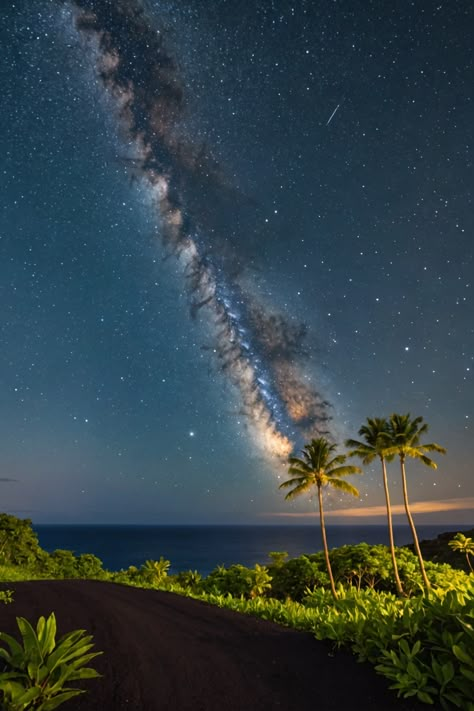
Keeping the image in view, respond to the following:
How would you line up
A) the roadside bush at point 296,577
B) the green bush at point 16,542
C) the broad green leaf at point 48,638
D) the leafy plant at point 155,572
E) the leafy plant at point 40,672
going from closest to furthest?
1. the leafy plant at point 40,672
2. the broad green leaf at point 48,638
3. the leafy plant at point 155,572
4. the green bush at point 16,542
5. the roadside bush at point 296,577

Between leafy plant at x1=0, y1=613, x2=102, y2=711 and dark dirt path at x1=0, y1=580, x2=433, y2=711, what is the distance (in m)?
0.33

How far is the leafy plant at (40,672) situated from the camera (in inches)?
210

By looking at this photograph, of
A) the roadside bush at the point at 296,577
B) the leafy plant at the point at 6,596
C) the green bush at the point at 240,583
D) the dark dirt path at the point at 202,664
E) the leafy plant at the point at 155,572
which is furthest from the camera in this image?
the roadside bush at the point at 296,577

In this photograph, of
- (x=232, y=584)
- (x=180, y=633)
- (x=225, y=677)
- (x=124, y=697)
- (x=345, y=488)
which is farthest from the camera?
(x=345, y=488)

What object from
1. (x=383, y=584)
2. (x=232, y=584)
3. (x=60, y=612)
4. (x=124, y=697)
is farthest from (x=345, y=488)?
(x=124, y=697)

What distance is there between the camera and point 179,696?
6.28 metres

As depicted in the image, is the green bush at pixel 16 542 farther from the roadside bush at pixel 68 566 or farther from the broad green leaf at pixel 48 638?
the broad green leaf at pixel 48 638

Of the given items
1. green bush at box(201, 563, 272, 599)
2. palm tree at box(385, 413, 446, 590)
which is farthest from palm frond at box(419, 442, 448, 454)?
green bush at box(201, 563, 272, 599)

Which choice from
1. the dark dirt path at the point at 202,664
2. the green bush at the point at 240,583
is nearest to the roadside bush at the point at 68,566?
the green bush at the point at 240,583

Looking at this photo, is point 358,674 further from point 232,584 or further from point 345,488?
point 345,488

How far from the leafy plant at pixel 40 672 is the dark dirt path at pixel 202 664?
33 centimetres

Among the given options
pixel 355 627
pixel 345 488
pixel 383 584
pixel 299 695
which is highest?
pixel 345 488

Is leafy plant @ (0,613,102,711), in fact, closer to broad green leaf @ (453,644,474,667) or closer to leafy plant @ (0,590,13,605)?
leafy plant @ (0,590,13,605)

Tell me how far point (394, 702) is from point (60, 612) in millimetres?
→ 6150
